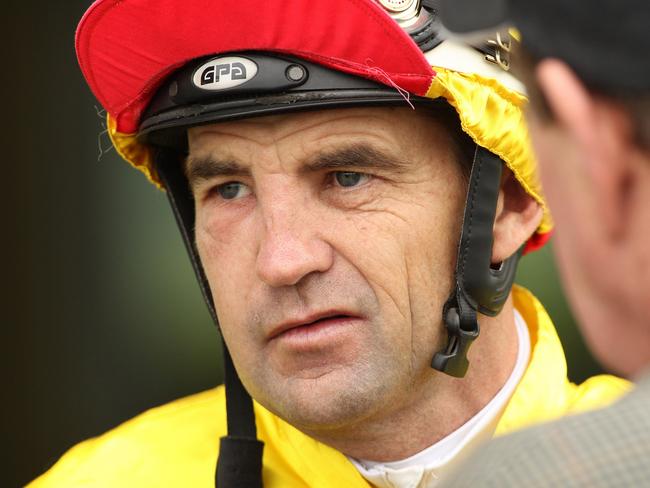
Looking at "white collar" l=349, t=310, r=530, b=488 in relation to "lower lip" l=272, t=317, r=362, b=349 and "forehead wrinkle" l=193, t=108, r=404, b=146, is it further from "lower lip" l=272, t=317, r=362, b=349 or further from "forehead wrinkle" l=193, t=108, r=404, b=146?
"forehead wrinkle" l=193, t=108, r=404, b=146

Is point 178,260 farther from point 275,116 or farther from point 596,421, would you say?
point 596,421

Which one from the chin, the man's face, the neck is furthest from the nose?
the neck

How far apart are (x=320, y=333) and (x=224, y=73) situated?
0.56 m

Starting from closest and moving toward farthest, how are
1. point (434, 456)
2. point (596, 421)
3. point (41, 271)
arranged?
point (596, 421) → point (434, 456) → point (41, 271)

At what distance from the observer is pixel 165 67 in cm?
237

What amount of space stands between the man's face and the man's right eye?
0.06ft

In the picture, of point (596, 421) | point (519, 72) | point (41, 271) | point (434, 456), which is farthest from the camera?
point (41, 271)

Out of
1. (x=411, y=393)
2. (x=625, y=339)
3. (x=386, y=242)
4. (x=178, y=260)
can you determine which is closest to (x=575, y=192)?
(x=625, y=339)

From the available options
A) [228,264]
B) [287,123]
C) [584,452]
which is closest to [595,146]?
[584,452]

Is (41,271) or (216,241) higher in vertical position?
(41,271)

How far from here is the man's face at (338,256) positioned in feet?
7.37

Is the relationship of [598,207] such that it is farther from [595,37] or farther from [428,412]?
[428,412]

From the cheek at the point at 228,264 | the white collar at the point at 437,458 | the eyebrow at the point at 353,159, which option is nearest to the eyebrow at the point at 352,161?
the eyebrow at the point at 353,159

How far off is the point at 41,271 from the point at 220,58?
273 cm
